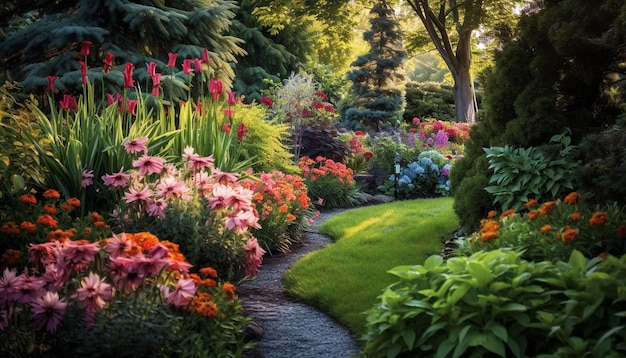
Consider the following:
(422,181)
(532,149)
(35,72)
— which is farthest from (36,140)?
(422,181)

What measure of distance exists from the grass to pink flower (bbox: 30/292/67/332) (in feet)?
5.99

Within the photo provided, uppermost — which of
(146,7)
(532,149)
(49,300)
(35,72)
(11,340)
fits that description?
(146,7)

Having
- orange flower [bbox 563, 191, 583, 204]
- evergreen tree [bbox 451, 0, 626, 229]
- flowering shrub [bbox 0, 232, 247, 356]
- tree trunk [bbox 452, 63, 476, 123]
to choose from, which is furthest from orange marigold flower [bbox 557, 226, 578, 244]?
tree trunk [bbox 452, 63, 476, 123]

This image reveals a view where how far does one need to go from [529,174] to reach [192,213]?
2555 mm

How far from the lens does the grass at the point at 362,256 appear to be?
4.43m

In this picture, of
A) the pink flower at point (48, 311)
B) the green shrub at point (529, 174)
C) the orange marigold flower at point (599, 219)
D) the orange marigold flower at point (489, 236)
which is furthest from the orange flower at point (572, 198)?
the pink flower at point (48, 311)

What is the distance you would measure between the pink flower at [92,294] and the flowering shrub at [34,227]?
63 cm

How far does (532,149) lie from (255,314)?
2.52 m

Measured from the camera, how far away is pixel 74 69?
944 cm

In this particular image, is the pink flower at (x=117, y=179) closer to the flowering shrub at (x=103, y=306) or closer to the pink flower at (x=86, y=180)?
the pink flower at (x=86, y=180)

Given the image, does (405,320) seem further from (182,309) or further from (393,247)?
(393,247)

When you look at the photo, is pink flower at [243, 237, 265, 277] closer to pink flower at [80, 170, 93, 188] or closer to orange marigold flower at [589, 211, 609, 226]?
pink flower at [80, 170, 93, 188]

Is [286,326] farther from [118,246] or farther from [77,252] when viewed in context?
[77,252]

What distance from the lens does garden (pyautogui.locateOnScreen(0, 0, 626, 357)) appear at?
256 cm
